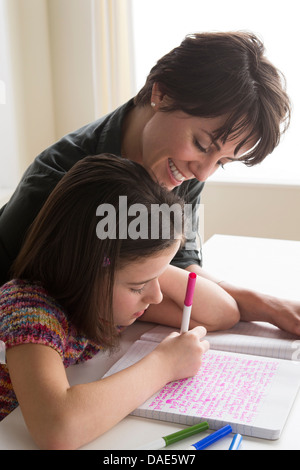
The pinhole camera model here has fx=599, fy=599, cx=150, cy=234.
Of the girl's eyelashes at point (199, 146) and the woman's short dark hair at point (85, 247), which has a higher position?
the girl's eyelashes at point (199, 146)

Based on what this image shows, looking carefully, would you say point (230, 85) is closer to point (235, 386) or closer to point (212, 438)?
point (235, 386)

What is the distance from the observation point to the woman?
1.19 meters

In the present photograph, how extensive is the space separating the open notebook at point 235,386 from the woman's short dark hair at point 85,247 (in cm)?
13

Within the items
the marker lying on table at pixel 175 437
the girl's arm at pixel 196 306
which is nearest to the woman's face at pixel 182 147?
the girl's arm at pixel 196 306

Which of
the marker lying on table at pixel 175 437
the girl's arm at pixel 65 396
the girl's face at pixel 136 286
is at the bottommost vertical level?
the marker lying on table at pixel 175 437

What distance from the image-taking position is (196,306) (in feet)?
4.08

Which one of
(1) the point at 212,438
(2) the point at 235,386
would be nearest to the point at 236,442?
(1) the point at 212,438

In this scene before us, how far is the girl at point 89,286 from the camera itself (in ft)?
2.95

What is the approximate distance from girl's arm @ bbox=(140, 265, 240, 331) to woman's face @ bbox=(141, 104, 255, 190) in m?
0.22

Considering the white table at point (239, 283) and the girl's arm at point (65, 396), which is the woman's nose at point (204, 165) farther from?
the girl's arm at point (65, 396)

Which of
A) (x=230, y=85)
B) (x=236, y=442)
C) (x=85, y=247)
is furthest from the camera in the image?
(x=230, y=85)

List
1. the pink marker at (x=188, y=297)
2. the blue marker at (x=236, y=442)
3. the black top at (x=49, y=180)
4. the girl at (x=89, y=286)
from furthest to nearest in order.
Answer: the black top at (x=49, y=180), the pink marker at (x=188, y=297), the girl at (x=89, y=286), the blue marker at (x=236, y=442)

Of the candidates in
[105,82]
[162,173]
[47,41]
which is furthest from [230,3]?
[162,173]

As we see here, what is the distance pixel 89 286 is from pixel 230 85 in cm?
51
